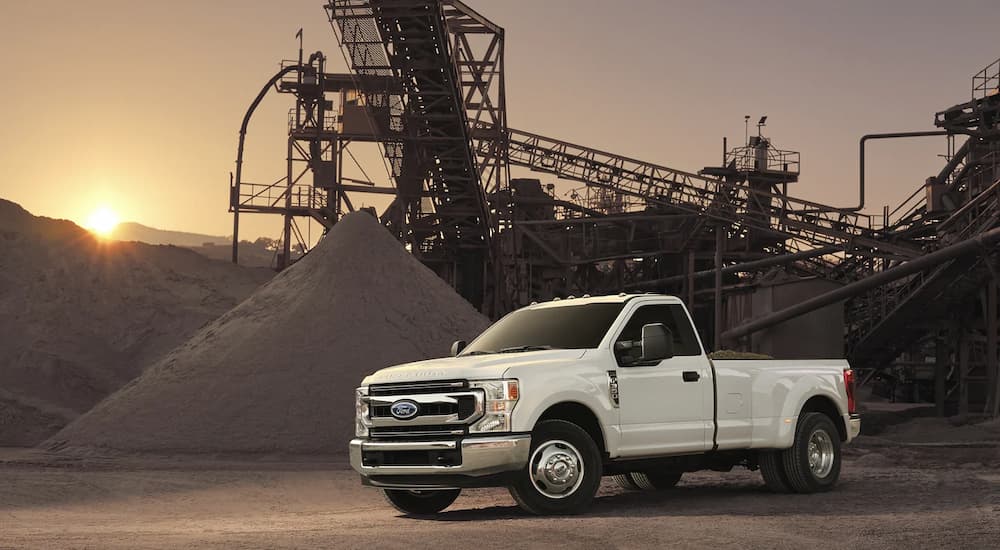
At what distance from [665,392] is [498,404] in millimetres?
2026

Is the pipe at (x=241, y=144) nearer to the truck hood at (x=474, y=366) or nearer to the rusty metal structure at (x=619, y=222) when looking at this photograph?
the rusty metal structure at (x=619, y=222)

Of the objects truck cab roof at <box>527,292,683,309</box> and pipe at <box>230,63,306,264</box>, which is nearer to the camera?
truck cab roof at <box>527,292,683,309</box>

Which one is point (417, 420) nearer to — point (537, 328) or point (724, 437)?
point (537, 328)

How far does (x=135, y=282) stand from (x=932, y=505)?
35.9m

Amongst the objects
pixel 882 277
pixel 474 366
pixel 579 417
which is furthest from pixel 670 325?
pixel 882 277

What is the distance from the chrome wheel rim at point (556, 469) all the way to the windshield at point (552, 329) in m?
1.05

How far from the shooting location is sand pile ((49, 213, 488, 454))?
20.8 meters

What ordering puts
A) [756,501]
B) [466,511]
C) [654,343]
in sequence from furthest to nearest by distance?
[756,501]
[466,511]
[654,343]

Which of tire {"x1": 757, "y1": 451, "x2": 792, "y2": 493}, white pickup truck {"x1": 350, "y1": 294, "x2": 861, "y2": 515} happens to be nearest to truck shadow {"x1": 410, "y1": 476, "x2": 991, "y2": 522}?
tire {"x1": 757, "y1": 451, "x2": 792, "y2": 493}

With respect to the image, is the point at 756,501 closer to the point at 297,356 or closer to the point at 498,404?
the point at 498,404

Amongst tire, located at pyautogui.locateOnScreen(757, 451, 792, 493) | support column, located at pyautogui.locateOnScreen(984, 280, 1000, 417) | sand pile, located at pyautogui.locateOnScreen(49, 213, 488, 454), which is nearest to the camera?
tire, located at pyautogui.locateOnScreen(757, 451, 792, 493)

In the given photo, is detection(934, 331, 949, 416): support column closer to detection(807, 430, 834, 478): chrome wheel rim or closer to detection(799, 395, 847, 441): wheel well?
detection(799, 395, 847, 441): wheel well

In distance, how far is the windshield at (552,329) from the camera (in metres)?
11.6

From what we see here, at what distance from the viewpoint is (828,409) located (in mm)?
14055
